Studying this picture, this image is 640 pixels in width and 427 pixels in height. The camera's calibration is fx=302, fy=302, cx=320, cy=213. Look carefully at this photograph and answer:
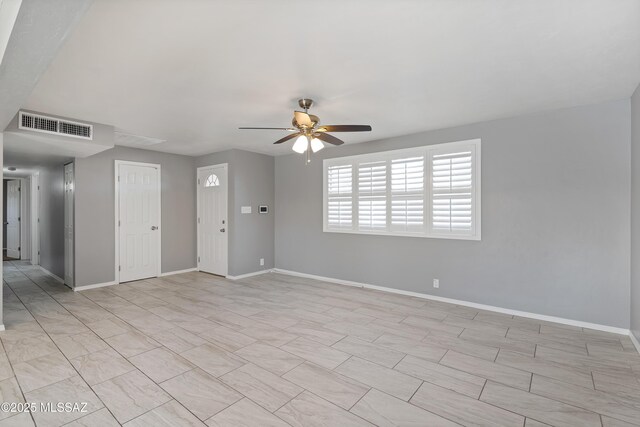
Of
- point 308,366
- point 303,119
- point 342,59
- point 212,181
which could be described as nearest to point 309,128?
point 303,119

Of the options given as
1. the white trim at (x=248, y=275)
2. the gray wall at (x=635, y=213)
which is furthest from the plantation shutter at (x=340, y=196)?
the gray wall at (x=635, y=213)

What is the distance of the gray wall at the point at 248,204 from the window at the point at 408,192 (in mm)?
1398

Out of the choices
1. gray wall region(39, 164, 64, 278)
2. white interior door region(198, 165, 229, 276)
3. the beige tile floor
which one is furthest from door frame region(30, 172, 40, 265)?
white interior door region(198, 165, 229, 276)

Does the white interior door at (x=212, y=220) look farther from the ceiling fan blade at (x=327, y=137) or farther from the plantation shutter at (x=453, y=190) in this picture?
the plantation shutter at (x=453, y=190)

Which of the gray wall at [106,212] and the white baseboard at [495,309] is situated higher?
the gray wall at [106,212]

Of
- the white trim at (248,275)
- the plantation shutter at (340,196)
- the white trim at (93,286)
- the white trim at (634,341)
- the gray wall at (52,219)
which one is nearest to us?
the white trim at (634,341)

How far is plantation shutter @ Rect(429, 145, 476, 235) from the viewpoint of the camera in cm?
411

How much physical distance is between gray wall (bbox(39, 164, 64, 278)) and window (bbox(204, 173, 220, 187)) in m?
2.47

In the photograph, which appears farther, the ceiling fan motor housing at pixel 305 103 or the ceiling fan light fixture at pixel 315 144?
the ceiling fan light fixture at pixel 315 144

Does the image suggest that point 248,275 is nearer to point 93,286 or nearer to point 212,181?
point 212,181

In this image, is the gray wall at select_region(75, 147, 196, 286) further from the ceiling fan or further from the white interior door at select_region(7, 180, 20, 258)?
the white interior door at select_region(7, 180, 20, 258)

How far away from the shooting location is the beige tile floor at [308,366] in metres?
1.99

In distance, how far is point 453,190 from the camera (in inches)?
166

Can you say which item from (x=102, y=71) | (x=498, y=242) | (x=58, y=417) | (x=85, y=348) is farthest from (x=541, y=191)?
(x=85, y=348)
